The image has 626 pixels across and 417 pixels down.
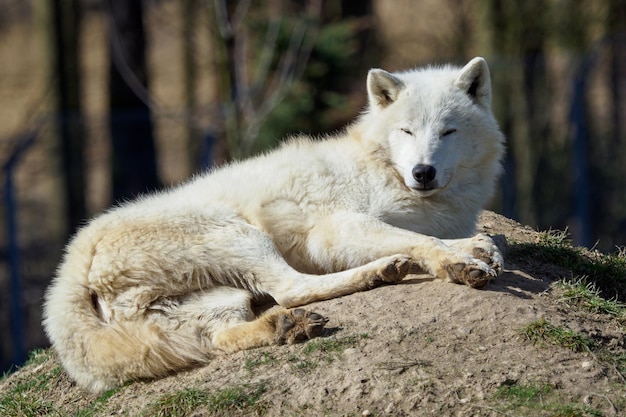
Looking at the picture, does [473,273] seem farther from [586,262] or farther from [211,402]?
[211,402]

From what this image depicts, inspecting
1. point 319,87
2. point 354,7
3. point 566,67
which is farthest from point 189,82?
point 566,67

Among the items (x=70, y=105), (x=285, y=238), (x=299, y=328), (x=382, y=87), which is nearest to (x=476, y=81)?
(x=382, y=87)

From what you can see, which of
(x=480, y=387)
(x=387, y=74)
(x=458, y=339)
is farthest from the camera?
(x=387, y=74)

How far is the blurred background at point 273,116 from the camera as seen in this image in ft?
35.9

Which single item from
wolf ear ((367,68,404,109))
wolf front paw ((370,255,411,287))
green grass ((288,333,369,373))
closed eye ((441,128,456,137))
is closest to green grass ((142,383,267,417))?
green grass ((288,333,369,373))

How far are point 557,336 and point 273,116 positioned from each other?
10011 mm

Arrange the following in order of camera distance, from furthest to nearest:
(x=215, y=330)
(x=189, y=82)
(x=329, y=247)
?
(x=189, y=82) → (x=329, y=247) → (x=215, y=330)

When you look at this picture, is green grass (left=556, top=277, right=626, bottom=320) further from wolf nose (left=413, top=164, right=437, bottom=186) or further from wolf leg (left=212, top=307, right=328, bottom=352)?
wolf leg (left=212, top=307, right=328, bottom=352)

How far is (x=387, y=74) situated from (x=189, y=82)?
1512 cm

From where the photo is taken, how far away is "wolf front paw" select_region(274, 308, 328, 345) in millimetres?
5098

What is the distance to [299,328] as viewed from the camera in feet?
16.8

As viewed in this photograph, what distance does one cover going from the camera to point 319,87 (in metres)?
15.0

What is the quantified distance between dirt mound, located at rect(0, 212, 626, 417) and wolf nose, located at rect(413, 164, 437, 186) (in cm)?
63

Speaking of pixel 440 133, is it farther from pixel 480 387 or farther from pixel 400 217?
pixel 480 387
